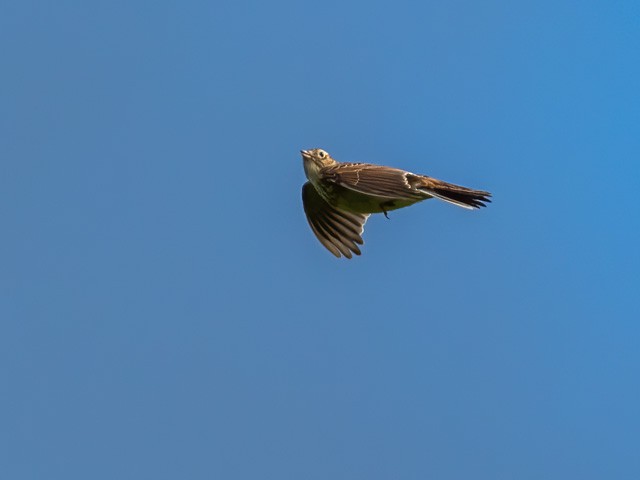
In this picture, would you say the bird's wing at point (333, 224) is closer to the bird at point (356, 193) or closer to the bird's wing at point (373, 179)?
the bird at point (356, 193)

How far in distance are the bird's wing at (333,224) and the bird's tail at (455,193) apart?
91.9 inches

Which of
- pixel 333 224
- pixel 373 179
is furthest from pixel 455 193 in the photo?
pixel 333 224

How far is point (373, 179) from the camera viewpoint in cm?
1500

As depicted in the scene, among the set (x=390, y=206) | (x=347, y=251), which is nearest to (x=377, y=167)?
(x=390, y=206)

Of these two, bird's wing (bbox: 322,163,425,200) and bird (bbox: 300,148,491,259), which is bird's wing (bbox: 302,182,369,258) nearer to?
bird (bbox: 300,148,491,259)

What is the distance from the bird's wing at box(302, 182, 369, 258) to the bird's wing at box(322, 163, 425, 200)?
1709mm

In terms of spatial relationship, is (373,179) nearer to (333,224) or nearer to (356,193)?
(356,193)

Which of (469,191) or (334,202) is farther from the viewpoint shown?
(334,202)

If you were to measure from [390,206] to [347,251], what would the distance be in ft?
6.32

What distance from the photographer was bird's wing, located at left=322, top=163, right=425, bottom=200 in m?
14.6

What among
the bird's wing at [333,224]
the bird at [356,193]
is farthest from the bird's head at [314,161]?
the bird's wing at [333,224]

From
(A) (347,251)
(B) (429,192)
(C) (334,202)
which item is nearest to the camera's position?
(B) (429,192)

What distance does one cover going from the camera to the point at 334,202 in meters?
16.1

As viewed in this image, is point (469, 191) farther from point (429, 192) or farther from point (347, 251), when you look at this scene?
point (347, 251)
